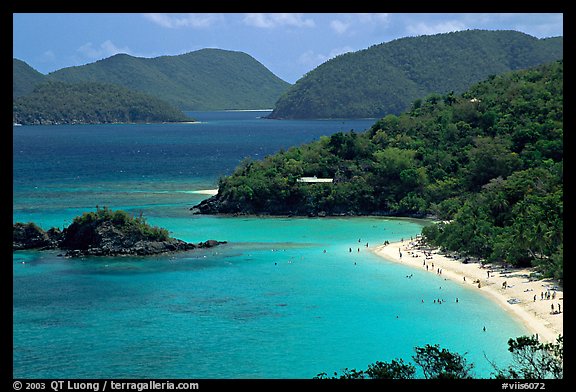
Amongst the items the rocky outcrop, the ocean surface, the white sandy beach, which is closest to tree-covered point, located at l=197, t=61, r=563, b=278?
the ocean surface

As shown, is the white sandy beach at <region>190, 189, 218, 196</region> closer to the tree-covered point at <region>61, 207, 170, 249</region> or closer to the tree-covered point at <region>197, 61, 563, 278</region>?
the tree-covered point at <region>197, 61, 563, 278</region>

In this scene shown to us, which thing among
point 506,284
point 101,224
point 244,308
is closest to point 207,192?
point 101,224

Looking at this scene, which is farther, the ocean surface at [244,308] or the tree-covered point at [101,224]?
the tree-covered point at [101,224]

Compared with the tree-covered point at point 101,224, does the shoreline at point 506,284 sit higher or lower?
lower

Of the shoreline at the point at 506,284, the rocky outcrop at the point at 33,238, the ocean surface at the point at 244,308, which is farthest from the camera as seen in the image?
the rocky outcrop at the point at 33,238

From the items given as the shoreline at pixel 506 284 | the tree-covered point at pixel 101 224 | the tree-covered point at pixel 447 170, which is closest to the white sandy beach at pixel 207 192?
the tree-covered point at pixel 447 170

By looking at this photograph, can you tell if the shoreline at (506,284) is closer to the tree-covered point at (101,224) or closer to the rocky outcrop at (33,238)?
the tree-covered point at (101,224)
